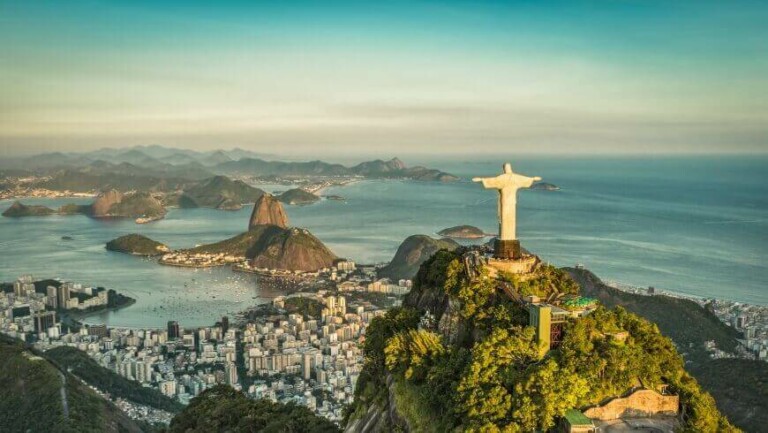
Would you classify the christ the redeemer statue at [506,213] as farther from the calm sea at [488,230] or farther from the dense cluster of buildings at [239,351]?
the calm sea at [488,230]

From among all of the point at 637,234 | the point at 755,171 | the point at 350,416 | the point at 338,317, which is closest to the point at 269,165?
the point at 755,171

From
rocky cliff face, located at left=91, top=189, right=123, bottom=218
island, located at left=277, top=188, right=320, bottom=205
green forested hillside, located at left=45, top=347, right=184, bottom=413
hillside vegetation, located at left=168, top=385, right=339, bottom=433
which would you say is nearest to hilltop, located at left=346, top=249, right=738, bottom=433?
hillside vegetation, located at left=168, top=385, right=339, bottom=433

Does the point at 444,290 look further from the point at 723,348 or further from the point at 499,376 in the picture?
the point at 723,348

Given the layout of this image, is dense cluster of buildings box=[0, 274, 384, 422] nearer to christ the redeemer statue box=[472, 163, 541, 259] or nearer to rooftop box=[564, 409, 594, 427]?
christ the redeemer statue box=[472, 163, 541, 259]

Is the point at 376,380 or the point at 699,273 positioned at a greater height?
the point at 376,380

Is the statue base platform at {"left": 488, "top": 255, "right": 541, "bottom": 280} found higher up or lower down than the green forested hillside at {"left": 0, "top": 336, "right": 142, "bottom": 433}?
higher up
